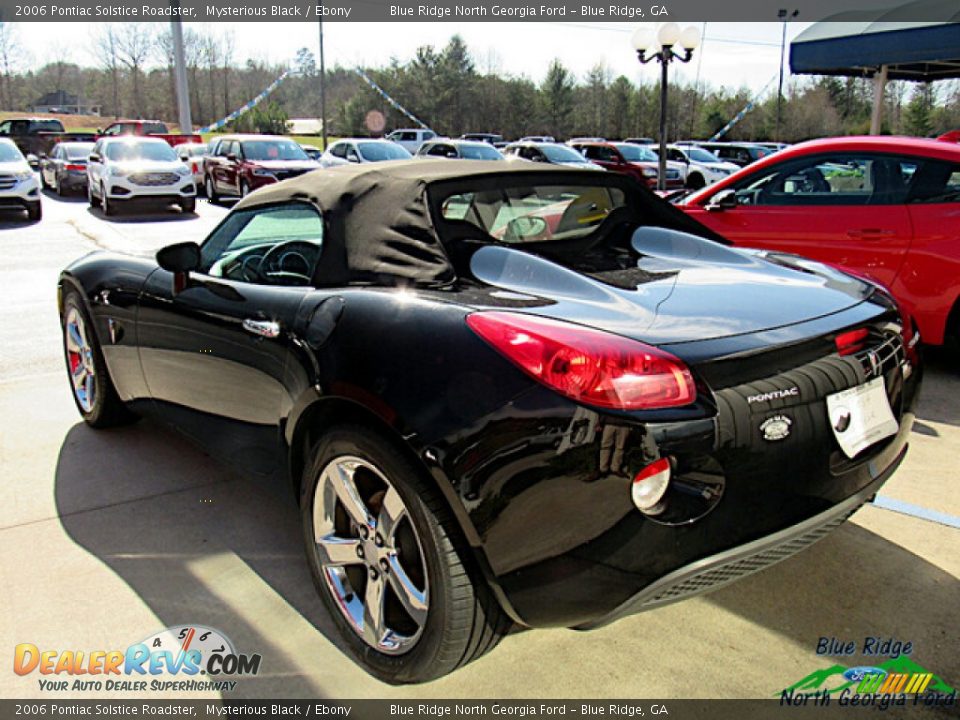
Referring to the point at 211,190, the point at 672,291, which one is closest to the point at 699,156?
the point at 211,190

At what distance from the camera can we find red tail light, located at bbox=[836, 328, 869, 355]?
7.33 ft

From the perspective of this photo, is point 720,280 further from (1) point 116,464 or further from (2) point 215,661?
(1) point 116,464

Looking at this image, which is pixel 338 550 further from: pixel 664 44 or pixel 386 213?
pixel 664 44

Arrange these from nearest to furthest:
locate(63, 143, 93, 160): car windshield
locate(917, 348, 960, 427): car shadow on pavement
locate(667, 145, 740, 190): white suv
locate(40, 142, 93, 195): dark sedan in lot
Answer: locate(917, 348, 960, 427): car shadow on pavement < locate(40, 142, 93, 195): dark sedan in lot < locate(63, 143, 93, 160): car windshield < locate(667, 145, 740, 190): white suv

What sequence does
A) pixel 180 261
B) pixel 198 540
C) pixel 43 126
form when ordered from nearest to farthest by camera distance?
1. pixel 198 540
2. pixel 180 261
3. pixel 43 126

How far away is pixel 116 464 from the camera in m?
3.85

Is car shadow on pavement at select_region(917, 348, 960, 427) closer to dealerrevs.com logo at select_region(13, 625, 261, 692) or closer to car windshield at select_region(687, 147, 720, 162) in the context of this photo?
dealerrevs.com logo at select_region(13, 625, 261, 692)

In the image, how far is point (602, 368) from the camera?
188cm

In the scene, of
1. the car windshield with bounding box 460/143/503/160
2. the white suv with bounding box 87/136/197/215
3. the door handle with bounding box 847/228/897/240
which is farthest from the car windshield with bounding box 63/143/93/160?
the door handle with bounding box 847/228/897/240

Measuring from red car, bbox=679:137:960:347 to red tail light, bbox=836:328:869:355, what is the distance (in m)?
A: 2.58

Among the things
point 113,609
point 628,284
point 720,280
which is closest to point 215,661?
point 113,609

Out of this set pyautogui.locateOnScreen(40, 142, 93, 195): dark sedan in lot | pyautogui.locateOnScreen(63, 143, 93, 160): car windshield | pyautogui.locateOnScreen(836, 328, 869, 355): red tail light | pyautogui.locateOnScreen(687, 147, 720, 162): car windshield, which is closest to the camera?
pyautogui.locateOnScreen(836, 328, 869, 355): red tail light

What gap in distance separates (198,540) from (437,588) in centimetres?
148

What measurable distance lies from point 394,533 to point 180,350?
5.00 feet
